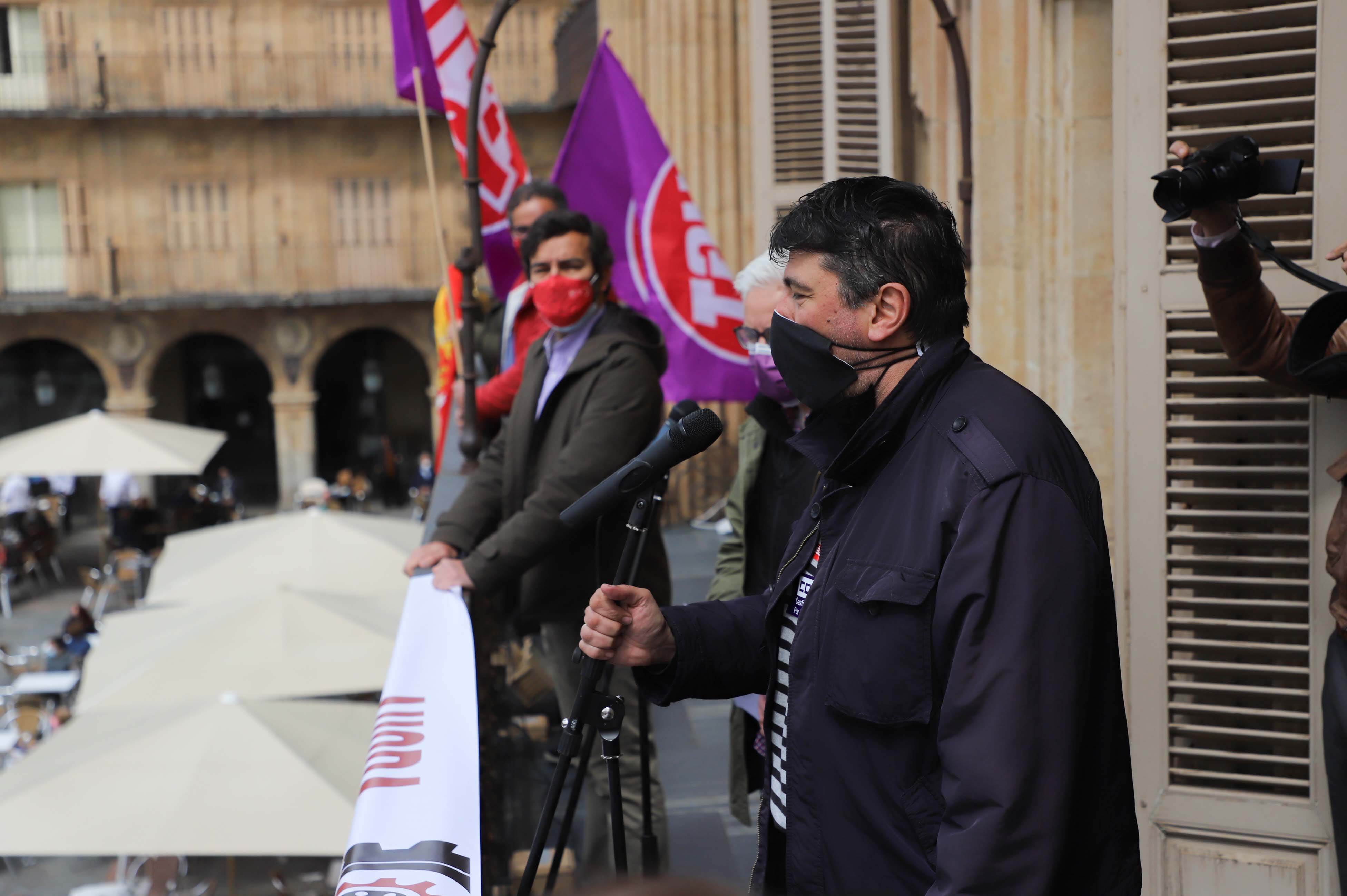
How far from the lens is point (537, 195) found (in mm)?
4938

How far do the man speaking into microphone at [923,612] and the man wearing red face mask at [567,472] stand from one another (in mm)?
1344

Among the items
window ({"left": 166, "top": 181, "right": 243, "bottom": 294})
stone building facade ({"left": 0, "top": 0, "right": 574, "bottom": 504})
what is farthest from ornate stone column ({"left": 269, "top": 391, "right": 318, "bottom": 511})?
window ({"left": 166, "top": 181, "right": 243, "bottom": 294})

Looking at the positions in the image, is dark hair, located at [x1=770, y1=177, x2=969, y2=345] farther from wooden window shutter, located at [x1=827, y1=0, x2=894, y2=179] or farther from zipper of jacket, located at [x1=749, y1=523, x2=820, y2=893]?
wooden window shutter, located at [x1=827, y1=0, x2=894, y2=179]

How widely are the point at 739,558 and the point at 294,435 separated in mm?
24926

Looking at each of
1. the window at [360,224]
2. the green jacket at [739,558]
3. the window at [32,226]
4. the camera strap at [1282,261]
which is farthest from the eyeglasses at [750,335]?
the window at [32,226]

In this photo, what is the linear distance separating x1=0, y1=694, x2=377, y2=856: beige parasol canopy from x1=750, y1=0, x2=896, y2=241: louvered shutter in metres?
5.20

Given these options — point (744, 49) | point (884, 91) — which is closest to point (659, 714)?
point (884, 91)

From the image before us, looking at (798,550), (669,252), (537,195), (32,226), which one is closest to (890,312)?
(798,550)

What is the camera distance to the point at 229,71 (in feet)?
86.1

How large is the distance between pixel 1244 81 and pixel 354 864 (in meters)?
2.58

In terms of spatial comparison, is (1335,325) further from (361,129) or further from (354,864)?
(361,129)

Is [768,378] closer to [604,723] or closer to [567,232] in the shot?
[567,232]

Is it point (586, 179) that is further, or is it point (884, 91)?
point (884, 91)

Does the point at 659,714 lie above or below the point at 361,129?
below
